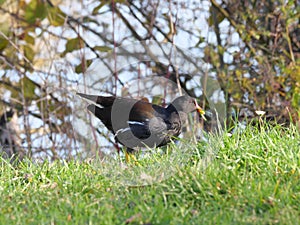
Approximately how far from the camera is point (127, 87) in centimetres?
648

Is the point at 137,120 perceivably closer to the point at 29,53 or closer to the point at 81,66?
the point at 81,66

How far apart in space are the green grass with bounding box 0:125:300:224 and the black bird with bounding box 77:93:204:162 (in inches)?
13.6

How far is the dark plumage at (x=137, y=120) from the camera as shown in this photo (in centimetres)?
469

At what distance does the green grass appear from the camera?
336 cm

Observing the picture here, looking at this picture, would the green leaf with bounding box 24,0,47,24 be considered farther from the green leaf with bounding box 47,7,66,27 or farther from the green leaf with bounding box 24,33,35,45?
the green leaf with bounding box 24,33,35,45

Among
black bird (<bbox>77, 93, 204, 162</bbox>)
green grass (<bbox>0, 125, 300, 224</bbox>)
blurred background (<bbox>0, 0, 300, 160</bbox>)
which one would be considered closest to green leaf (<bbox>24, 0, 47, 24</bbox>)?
blurred background (<bbox>0, 0, 300, 160</bbox>)

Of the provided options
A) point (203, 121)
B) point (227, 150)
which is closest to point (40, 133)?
point (203, 121)

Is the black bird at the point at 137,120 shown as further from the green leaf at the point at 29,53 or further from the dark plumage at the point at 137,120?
the green leaf at the point at 29,53

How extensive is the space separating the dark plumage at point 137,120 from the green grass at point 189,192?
13.5 inches

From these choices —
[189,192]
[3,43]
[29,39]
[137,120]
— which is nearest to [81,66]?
[29,39]

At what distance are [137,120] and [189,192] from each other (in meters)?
1.12

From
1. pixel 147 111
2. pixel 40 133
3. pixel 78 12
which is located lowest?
pixel 40 133

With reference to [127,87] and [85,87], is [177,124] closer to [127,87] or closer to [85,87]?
[85,87]

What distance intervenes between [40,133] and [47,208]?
448cm
